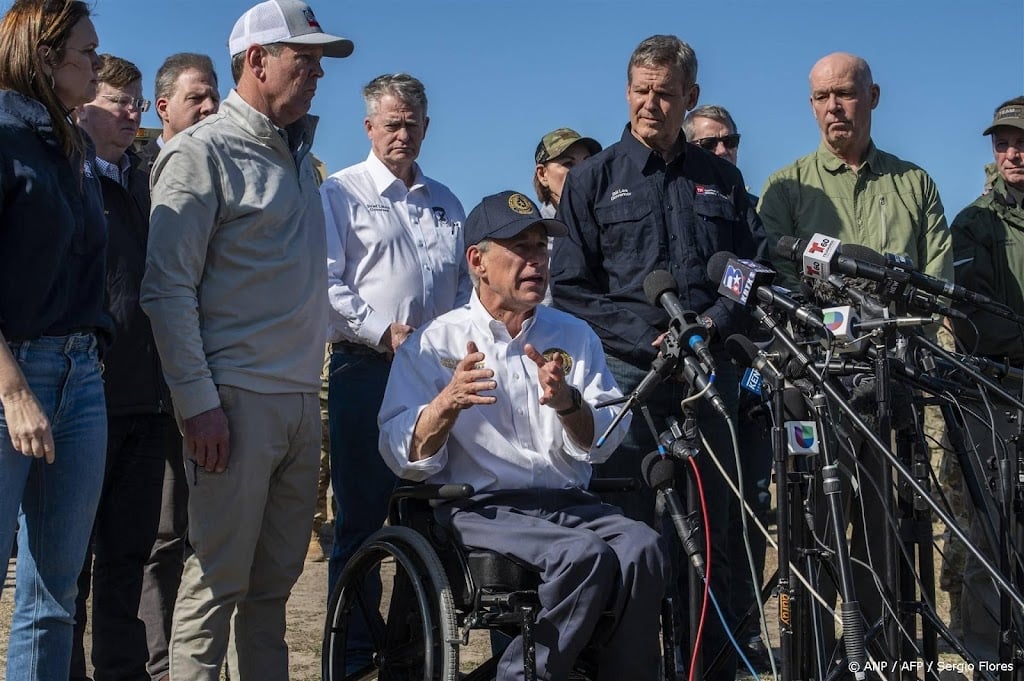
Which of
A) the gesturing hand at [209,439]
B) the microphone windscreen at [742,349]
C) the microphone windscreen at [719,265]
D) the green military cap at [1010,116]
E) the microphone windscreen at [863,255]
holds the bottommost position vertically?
the gesturing hand at [209,439]

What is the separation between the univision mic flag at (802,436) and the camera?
3.45 meters

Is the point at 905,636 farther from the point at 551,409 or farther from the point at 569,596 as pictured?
the point at 551,409

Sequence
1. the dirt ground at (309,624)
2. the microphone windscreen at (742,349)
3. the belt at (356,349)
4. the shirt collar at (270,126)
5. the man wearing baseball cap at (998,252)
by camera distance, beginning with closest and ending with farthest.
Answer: the microphone windscreen at (742,349) < the shirt collar at (270,126) < the belt at (356,349) < the dirt ground at (309,624) < the man wearing baseball cap at (998,252)

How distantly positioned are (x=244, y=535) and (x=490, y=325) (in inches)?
42.0

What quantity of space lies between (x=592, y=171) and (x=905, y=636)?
90.1 inches

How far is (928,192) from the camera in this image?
5.63 metres

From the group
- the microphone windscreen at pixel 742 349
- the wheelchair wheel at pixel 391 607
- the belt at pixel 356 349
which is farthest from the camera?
the belt at pixel 356 349

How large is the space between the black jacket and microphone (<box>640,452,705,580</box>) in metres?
1.96

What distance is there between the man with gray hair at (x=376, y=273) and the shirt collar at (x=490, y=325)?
1.79 ft

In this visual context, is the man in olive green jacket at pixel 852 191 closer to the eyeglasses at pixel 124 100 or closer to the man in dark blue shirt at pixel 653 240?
the man in dark blue shirt at pixel 653 240

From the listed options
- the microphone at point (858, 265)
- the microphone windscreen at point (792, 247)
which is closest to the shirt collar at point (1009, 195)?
the microphone at point (858, 265)

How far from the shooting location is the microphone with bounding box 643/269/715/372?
3.51m

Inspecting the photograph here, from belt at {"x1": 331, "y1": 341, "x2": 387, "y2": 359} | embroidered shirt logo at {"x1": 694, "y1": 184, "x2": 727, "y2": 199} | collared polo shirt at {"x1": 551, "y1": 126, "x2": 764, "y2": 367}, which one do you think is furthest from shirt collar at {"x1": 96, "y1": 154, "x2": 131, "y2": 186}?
embroidered shirt logo at {"x1": 694, "y1": 184, "x2": 727, "y2": 199}

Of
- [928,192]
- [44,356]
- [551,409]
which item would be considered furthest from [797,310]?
[928,192]
